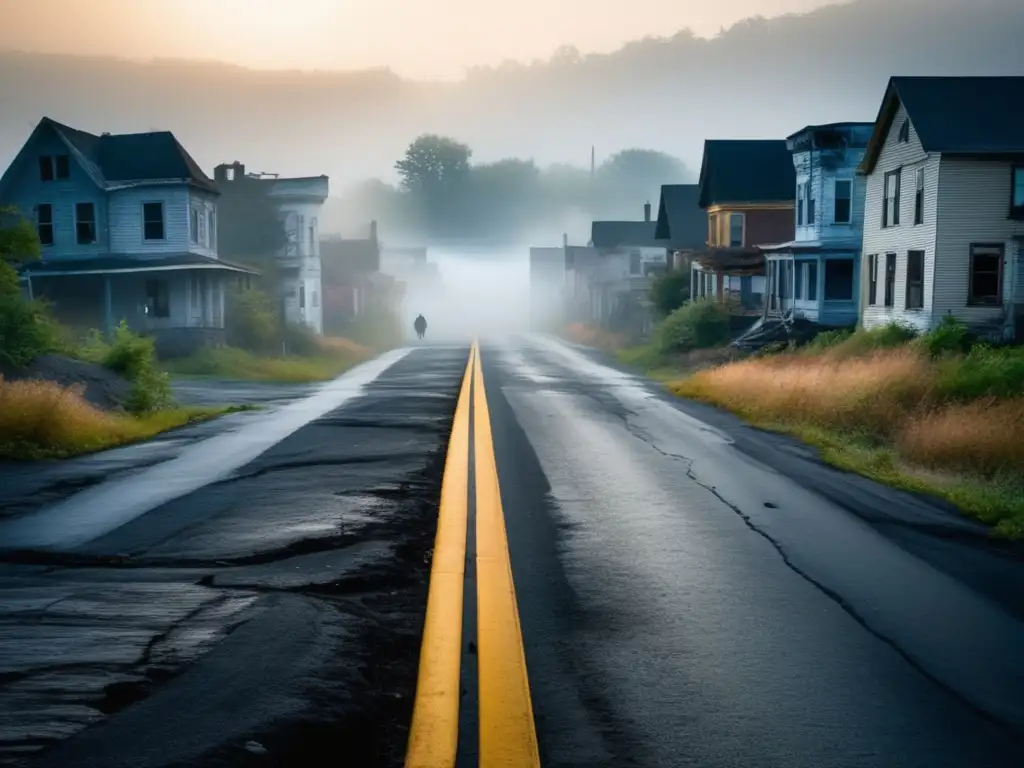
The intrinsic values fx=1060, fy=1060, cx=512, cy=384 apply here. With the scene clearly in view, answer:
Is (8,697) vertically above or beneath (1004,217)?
beneath

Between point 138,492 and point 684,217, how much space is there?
189 ft

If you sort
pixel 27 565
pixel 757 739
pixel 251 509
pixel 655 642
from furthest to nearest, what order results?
1. pixel 251 509
2. pixel 27 565
3. pixel 655 642
4. pixel 757 739

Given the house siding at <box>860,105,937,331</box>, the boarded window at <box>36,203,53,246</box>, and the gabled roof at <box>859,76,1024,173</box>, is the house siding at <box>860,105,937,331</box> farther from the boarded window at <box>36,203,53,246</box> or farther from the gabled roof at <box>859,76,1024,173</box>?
the boarded window at <box>36,203,53,246</box>

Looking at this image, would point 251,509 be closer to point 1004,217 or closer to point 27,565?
point 27,565

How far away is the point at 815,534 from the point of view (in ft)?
23.7

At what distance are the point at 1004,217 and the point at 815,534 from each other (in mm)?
27572

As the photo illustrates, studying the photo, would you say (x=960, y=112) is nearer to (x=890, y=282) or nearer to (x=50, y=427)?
(x=890, y=282)

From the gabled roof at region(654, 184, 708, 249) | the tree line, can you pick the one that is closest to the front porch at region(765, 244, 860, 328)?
the gabled roof at region(654, 184, 708, 249)

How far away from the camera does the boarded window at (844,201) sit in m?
41.6

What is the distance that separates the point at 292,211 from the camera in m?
55.7

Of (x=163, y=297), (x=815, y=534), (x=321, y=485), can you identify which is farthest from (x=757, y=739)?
(x=163, y=297)

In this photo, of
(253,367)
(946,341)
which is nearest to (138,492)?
(946,341)

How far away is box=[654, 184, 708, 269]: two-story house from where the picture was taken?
204ft

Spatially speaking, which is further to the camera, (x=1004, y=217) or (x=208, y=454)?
(x=1004, y=217)
